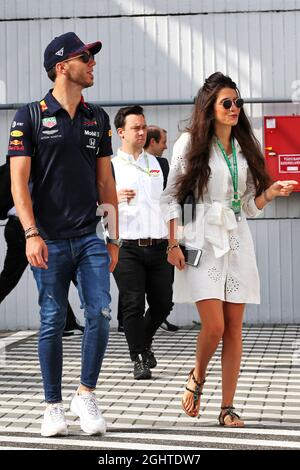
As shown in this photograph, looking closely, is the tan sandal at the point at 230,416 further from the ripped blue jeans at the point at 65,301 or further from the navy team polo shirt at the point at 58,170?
the navy team polo shirt at the point at 58,170

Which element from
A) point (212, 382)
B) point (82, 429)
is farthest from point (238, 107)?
Result: point (212, 382)

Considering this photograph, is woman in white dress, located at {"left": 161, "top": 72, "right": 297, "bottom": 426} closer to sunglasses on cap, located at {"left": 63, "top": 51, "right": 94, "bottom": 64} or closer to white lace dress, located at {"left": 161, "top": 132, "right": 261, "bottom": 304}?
white lace dress, located at {"left": 161, "top": 132, "right": 261, "bottom": 304}

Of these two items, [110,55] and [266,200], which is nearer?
[266,200]

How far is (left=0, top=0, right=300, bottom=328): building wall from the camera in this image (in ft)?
43.5

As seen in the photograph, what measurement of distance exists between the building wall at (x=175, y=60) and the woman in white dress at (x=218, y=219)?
20.4 feet

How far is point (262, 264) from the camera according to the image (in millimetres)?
13297

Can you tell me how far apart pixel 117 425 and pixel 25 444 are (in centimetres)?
81

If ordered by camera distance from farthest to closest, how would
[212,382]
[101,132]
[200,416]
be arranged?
1. [212,382]
2. [200,416]
3. [101,132]

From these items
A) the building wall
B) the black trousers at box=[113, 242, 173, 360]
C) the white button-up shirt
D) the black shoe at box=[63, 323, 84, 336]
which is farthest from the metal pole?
the black trousers at box=[113, 242, 173, 360]

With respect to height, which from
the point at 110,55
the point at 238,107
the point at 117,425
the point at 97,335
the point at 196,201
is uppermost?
the point at 110,55

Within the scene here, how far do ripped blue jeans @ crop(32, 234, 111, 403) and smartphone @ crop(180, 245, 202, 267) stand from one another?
484 millimetres

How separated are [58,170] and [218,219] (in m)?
0.92

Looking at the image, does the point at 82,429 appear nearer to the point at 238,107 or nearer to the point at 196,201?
the point at 196,201
